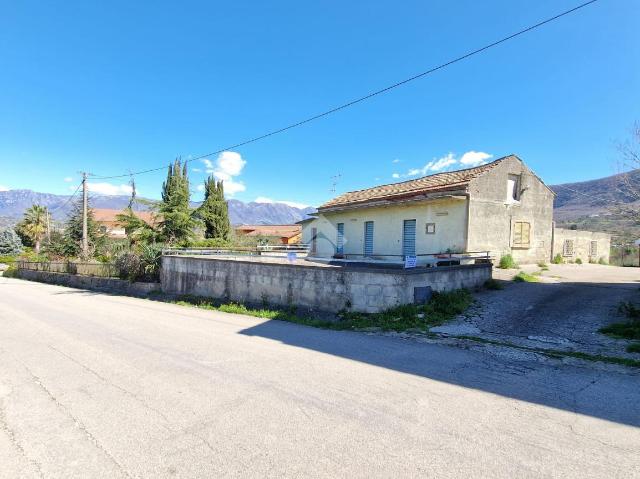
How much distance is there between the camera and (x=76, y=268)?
24.3 meters

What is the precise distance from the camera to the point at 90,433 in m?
3.31

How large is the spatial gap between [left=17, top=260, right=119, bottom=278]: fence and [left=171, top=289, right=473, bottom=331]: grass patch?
47.3ft

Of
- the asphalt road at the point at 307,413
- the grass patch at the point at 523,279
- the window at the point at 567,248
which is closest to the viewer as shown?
the asphalt road at the point at 307,413

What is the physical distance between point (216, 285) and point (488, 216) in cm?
1208

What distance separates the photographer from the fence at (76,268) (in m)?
20.5

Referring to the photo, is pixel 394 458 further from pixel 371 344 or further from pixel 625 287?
pixel 625 287

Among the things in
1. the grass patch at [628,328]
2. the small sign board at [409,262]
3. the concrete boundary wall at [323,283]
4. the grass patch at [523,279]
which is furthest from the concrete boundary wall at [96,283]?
the grass patch at [628,328]

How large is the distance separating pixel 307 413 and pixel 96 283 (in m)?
22.0

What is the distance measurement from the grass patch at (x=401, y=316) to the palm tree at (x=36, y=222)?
188ft

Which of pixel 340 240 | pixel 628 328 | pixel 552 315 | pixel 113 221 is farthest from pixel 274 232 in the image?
pixel 628 328

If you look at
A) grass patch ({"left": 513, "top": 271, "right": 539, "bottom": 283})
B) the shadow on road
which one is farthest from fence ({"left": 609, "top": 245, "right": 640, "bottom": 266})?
the shadow on road

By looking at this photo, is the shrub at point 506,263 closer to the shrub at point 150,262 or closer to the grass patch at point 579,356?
the grass patch at point 579,356

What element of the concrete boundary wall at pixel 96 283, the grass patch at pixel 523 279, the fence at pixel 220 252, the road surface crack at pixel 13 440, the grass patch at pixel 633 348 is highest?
the fence at pixel 220 252

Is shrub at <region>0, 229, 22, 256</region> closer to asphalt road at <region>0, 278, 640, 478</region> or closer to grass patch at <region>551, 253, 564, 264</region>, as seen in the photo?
asphalt road at <region>0, 278, 640, 478</region>
